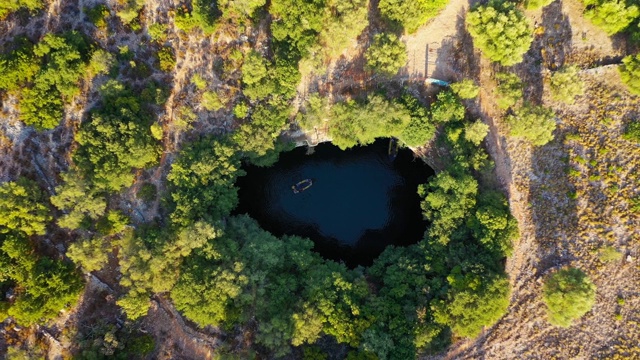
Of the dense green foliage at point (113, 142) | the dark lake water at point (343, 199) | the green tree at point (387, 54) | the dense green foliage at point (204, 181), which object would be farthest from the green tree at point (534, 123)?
the dense green foliage at point (113, 142)

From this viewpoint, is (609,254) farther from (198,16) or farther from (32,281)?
(32,281)

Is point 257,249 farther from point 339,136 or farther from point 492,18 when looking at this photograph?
point 492,18

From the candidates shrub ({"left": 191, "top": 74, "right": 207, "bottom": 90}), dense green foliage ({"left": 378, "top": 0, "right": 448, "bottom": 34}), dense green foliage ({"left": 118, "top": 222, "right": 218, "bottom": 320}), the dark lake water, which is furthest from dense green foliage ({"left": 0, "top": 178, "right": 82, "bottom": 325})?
dense green foliage ({"left": 378, "top": 0, "right": 448, "bottom": 34})

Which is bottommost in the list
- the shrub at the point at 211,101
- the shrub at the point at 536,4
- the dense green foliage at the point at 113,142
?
the dense green foliage at the point at 113,142

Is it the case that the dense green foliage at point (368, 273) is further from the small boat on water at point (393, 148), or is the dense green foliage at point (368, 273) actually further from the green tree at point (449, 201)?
the small boat on water at point (393, 148)

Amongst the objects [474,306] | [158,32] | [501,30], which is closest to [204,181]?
[158,32]

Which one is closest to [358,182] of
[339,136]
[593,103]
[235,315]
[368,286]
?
[339,136]

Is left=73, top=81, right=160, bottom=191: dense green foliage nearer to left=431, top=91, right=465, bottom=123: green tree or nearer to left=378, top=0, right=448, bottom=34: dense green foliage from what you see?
left=378, top=0, right=448, bottom=34: dense green foliage
